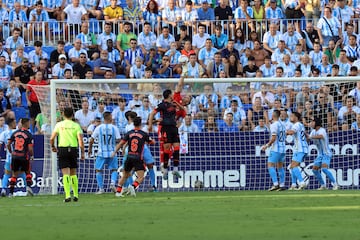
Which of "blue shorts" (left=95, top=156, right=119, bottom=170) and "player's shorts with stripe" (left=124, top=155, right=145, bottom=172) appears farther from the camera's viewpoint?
"blue shorts" (left=95, top=156, right=119, bottom=170)

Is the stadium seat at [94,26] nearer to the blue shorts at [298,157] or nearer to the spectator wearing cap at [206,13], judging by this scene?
the spectator wearing cap at [206,13]

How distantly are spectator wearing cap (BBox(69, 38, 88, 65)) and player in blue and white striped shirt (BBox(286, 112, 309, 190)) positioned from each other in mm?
7214

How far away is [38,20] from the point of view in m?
33.0

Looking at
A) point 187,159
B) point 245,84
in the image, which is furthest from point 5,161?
point 245,84

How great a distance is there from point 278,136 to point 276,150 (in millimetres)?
352

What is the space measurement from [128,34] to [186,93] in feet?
18.0

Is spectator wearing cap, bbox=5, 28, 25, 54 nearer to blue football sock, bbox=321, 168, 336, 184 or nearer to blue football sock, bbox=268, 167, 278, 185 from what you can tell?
blue football sock, bbox=268, 167, 278, 185

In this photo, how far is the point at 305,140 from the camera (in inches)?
1081

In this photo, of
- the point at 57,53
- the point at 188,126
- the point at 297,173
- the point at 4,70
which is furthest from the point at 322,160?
the point at 4,70

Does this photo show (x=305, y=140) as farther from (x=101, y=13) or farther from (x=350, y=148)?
(x=101, y=13)

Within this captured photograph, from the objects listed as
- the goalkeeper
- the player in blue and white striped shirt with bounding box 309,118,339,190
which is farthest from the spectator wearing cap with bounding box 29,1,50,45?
the goalkeeper

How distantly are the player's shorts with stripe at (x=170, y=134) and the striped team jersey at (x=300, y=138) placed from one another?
3.51 metres

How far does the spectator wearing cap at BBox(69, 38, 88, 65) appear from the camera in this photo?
104ft

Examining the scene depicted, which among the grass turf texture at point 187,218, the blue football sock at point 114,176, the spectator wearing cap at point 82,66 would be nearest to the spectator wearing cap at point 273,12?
the spectator wearing cap at point 82,66
